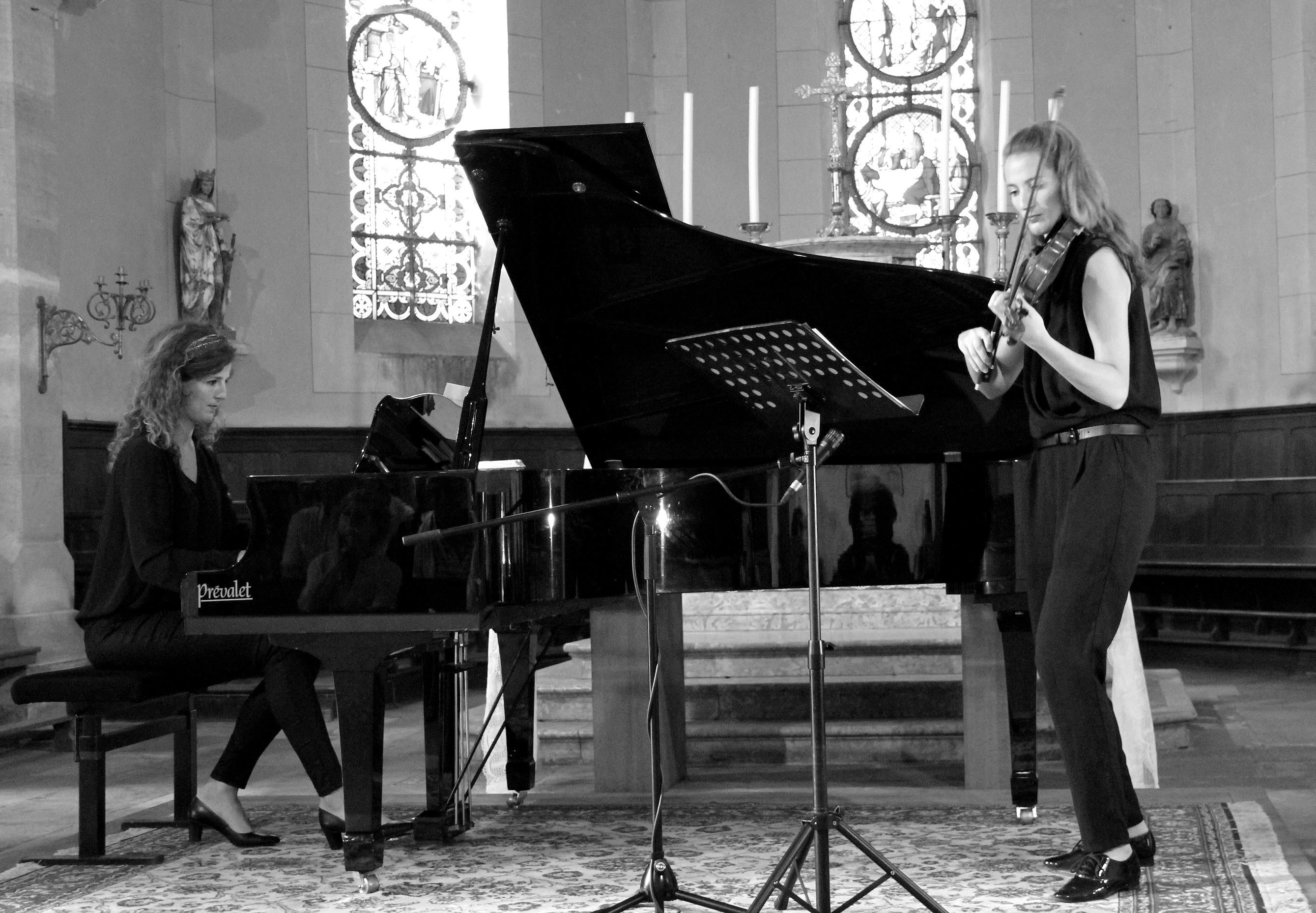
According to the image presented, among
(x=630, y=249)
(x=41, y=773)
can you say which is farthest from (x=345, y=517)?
(x=41, y=773)

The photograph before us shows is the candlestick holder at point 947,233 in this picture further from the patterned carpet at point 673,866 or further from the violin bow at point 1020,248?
the violin bow at point 1020,248

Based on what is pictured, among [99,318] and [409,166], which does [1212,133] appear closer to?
[409,166]

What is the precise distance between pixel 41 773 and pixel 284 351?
408 cm

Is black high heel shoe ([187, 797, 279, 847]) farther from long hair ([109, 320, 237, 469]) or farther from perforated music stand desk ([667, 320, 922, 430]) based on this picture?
perforated music stand desk ([667, 320, 922, 430])

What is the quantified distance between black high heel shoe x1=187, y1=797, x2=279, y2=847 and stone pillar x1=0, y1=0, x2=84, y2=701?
3.07 meters

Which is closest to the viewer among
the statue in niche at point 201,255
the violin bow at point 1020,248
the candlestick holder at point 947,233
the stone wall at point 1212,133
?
the violin bow at point 1020,248

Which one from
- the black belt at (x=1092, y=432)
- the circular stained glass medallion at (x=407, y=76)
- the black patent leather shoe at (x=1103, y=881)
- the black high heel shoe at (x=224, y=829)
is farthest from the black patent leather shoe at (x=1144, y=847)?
the circular stained glass medallion at (x=407, y=76)

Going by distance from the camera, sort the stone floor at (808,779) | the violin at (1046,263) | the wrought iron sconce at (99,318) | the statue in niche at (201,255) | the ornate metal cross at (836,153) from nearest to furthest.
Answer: the violin at (1046,263) → the stone floor at (808,779) → the wrought iron sconce at (99,318) → the ornate metal cross at (836,153) → the statue in niche at (201,255)

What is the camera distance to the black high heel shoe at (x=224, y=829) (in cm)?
397

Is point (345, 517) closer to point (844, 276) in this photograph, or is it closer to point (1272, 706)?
point (844, 276)

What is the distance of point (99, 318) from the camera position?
791 centimetres

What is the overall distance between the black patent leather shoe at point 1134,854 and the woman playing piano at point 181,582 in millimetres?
1757

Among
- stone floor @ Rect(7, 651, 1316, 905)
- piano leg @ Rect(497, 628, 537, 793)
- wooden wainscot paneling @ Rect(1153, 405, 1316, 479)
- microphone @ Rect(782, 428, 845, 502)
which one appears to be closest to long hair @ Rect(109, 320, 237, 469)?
piano leg @ Rect(497, 628, 537, 793)

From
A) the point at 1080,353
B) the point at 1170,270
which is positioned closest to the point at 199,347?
the point at 1080,353
